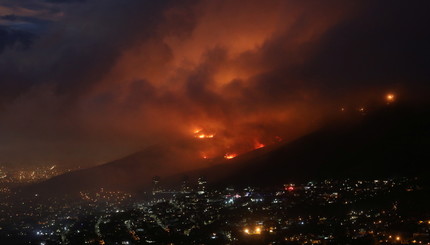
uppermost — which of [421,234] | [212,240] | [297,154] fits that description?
[297,154]

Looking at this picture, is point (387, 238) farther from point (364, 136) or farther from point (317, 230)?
point (364, 136)

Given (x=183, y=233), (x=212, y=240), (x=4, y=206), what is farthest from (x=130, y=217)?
(x=4, y=206)

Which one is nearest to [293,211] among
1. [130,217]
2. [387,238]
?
[387,238]

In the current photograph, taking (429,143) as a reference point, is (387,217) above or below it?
below

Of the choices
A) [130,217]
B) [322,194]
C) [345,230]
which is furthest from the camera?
[130,217]

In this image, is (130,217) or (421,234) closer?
(421,234)

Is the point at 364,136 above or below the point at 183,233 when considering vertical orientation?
above

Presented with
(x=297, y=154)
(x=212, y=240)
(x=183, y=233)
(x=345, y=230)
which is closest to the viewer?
(x=345, y=230)

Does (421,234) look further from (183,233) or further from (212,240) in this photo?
(183,233)

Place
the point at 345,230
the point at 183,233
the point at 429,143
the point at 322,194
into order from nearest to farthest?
1. the point at 345,230
2. the point at 183,233
3. the point at 322,194
4. the point at 429,143
